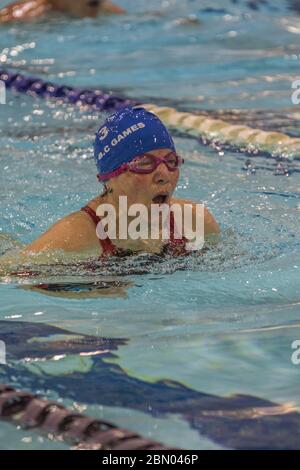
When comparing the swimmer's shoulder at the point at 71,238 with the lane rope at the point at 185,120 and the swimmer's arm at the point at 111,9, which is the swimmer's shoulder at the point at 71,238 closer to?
the lane rope at the point at 185,120

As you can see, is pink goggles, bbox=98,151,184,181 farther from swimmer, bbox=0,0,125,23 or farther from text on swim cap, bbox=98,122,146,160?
swimmer, bbox=0,0,125,23

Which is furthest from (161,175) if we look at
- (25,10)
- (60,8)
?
(60,8)

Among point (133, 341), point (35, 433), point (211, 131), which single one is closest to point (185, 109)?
point (211, 131)

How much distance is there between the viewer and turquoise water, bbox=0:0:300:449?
3033 mm

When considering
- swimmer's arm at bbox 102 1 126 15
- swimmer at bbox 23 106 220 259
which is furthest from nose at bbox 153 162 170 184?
swimmer's arm at bbox 102 1 126 15

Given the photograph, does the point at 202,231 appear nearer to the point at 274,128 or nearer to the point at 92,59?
the point at 274,128

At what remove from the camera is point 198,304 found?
3.77 m

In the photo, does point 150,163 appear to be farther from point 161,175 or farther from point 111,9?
point 111,9

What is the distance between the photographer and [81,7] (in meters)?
10.2

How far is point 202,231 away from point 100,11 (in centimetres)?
636

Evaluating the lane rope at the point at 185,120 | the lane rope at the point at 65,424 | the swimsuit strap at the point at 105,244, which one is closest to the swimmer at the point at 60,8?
the lane rope at the point at 185,120

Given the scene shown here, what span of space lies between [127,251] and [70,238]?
26 cm

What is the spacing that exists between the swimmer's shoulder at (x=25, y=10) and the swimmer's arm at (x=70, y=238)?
20.6ft

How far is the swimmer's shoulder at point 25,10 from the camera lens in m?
9.96
